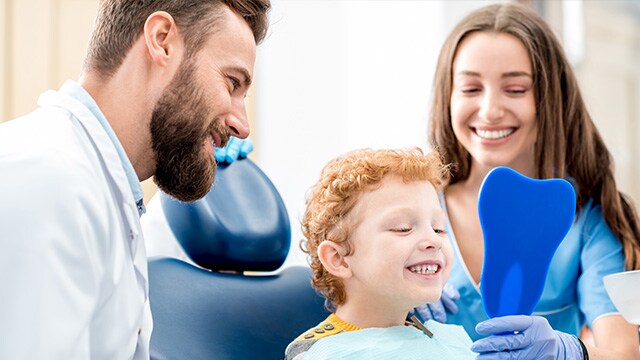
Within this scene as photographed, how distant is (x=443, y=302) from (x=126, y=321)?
34.3 inches

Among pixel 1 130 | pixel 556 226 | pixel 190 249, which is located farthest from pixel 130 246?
pixel 556 226

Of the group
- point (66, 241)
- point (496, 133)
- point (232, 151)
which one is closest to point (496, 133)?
point (496, 133)

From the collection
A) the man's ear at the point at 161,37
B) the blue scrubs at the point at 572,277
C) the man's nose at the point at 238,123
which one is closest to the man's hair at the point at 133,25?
the man's ear at the point at 161,37

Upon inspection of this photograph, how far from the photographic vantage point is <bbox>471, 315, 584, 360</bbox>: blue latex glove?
1412 millimetres

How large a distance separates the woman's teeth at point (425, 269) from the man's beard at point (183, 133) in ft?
1.27

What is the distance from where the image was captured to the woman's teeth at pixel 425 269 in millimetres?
1455

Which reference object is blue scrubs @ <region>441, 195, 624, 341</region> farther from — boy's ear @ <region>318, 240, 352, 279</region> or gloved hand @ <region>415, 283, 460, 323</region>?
boy's ear @ <region>318, 240, 352, 279</region>

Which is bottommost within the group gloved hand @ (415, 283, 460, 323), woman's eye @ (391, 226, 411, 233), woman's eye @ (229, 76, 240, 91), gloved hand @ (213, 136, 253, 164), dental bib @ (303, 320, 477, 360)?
gloved hand @ (415, 283, 460, 323)

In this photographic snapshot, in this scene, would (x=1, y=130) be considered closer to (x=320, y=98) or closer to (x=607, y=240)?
(x=607, y=240)

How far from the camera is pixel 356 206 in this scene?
1508mm

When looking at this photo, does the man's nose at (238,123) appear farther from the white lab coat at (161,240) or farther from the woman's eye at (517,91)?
the woman's eye at (517,91)

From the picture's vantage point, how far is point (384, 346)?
1.44m

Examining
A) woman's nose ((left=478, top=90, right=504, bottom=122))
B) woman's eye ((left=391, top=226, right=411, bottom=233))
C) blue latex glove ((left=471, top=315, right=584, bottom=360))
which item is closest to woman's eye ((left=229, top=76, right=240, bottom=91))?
woman's eye ((left=391, top=226, right=411, bottom=233))

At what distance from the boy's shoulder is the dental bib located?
0.07 ft
